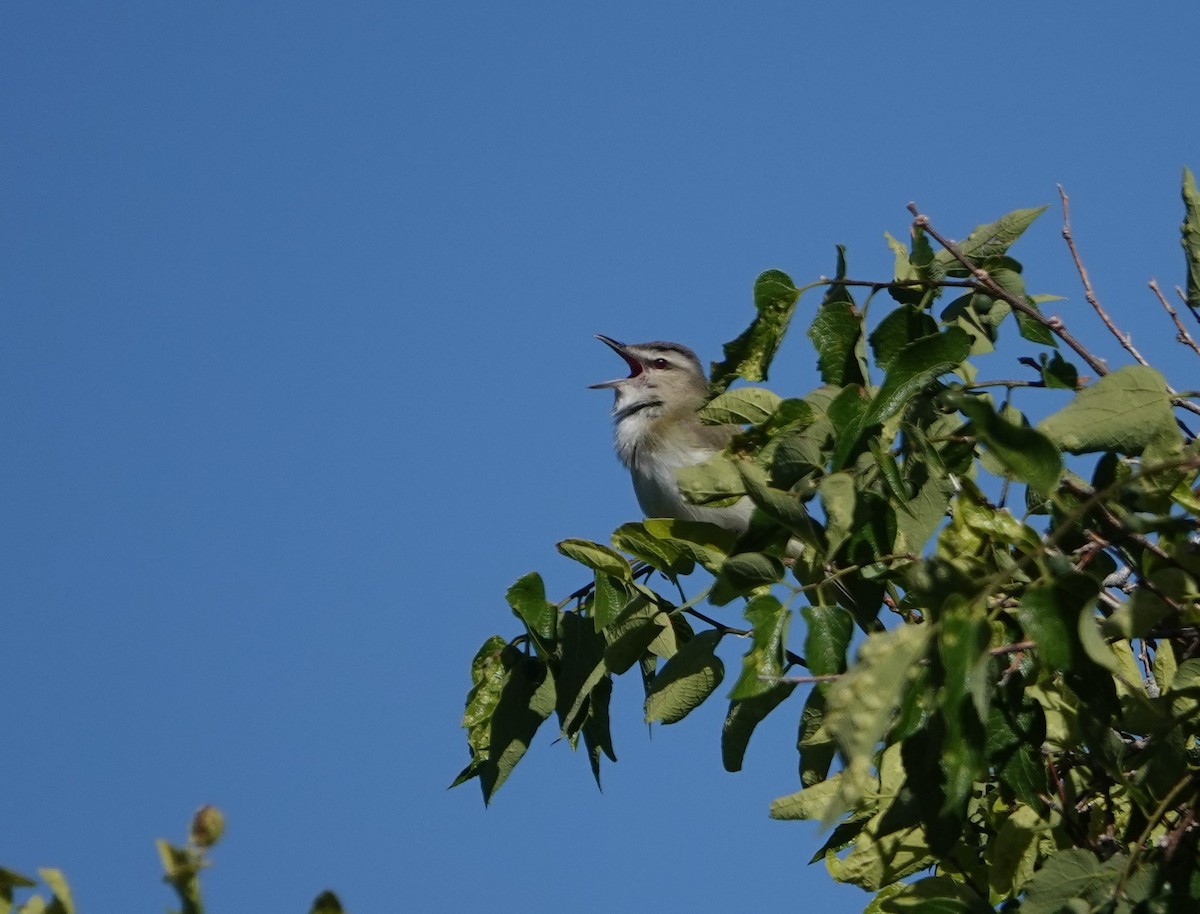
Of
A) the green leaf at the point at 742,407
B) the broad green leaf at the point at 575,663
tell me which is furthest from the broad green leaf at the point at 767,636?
the broad green leaf at the point at 575,663

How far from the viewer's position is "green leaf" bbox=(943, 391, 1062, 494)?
2.02m

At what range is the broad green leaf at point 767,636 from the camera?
2.43 m

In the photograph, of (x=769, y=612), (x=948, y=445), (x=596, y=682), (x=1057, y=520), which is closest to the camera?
(x=1057, y=520)

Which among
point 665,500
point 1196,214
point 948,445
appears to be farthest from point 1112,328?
point 665,500

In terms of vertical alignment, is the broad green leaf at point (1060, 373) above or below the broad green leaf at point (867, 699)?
above

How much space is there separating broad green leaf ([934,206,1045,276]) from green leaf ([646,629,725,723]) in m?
0.96

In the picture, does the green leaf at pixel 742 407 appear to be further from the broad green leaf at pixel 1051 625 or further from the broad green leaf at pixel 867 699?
the broad green leaf at pixel 867 699

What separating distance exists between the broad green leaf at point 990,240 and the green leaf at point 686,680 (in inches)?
37.7

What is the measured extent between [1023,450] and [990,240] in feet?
4.33

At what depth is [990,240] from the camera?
3.27m

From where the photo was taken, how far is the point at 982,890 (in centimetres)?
299

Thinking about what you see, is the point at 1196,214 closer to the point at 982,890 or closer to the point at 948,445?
the point at 948,445

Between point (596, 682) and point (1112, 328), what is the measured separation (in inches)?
57.5

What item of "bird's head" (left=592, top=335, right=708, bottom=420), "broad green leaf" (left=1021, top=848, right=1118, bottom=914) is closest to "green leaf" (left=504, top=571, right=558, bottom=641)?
"broad green leaf" (left=1021, top=848, right=1118, bottom=914)
